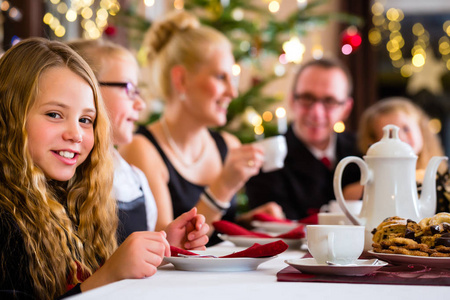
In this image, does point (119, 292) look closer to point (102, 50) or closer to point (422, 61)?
point (102, 50)

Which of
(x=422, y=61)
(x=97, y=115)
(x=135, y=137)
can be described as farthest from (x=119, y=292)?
(x=422, y=61)

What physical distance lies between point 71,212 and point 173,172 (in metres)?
1.22

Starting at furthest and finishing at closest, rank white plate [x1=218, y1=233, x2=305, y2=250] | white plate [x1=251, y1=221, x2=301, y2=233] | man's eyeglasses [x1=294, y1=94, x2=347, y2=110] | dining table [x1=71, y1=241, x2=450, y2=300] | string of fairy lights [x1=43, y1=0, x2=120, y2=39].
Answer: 1. string of fairy lights [x1=43, y1=0, x2=120, y2=39]
2. man's eyeglasses [x1=294, y1=94, x2=347, y2=110]
3. white plate [x1=251, y1=221, x2=301, y2=233]
4. white plate [x1=218, y1=233, x2=305, y2=250]
5. dining table [x1=71, y1=241, x2=450, y2=300]

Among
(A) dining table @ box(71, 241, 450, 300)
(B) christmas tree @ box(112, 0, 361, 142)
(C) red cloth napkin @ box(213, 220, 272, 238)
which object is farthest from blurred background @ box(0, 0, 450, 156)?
(A) dining table @ box(71, 241, 450, 300)

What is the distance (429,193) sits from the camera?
133 centimetres

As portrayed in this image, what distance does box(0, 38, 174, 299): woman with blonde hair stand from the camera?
1.03m

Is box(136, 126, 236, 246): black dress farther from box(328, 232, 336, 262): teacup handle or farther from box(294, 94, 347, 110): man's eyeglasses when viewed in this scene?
box(328, 232, 336, 262): teacup handle

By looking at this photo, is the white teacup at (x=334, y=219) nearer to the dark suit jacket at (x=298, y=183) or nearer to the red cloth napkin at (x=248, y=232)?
the red cloth napkin at (x=248, y=232)

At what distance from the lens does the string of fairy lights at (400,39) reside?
5367 millimetres

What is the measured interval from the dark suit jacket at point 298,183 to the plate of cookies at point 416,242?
5.58 ft

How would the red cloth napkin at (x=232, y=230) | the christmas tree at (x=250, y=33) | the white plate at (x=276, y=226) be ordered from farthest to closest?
the christmas tree at (x=250, y=33) < the white plate at (x=276, y=226) < the red cloth napkin at (x=232, y=230)

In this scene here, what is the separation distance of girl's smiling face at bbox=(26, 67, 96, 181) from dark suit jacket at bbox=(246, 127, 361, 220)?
1.72 meters

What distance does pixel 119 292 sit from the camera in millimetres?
813

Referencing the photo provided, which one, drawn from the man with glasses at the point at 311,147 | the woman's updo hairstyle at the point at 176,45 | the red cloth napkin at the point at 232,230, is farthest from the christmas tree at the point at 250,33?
the red cloth napkin at the point at 232,230
